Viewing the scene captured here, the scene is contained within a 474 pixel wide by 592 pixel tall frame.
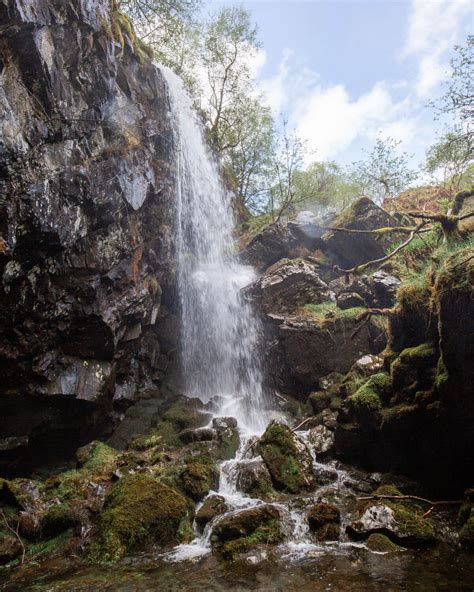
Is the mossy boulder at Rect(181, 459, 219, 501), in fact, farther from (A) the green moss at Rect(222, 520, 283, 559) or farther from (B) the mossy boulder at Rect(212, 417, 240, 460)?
(A) the green moss at Rect(222, 520, 283, 559)

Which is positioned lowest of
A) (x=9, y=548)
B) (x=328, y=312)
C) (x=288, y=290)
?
(x=9, y=548)

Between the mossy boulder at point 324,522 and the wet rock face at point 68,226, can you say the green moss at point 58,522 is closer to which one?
the wet rock face at point 68,226

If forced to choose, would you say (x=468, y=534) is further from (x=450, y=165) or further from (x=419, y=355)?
(x=450, y=165)

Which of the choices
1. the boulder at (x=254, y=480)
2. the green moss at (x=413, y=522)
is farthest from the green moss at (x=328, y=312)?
the green moss at (x=413, y=522)

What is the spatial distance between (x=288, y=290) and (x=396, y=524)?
11108 millimetres

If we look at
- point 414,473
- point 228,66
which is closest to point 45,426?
point 414,473

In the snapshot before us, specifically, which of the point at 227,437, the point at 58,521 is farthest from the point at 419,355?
the point at 58,521

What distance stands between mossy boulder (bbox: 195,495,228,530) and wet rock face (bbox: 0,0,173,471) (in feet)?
18.5

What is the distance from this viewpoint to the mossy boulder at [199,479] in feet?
25.5

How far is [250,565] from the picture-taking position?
5277mm

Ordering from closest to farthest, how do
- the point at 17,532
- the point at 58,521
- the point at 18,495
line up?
the point at 17,532, the point at 58,521, the point at 18,495

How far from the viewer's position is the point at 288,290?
16016 millimetres

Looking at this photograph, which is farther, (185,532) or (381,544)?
(185,532)

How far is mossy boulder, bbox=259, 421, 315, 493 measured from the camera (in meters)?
8.02
